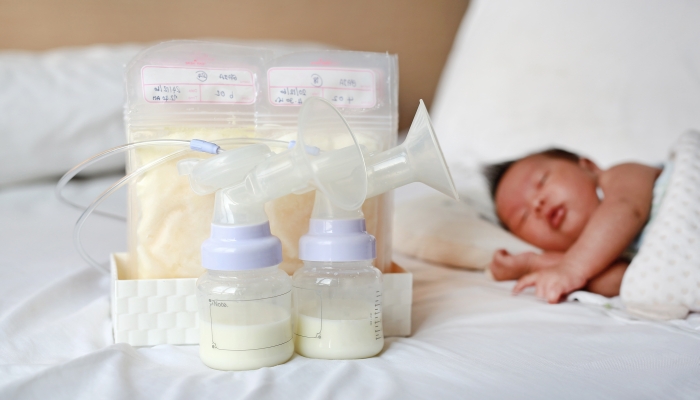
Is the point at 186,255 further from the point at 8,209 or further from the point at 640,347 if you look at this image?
the point at 8,209

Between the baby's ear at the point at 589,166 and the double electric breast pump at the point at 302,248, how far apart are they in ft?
2.11

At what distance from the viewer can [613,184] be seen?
0.99m

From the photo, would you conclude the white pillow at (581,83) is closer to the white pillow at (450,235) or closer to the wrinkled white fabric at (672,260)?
the white pillow at (450,235)

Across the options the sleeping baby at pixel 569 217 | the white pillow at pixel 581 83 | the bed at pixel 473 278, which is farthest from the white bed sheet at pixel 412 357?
the white pillow at pixel 581 83

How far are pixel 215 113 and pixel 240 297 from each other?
22 cm

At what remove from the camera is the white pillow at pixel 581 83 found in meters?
1.21

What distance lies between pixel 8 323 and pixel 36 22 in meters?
1.24

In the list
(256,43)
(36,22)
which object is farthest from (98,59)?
(256,43)

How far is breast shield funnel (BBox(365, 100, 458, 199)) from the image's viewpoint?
0.56 meters

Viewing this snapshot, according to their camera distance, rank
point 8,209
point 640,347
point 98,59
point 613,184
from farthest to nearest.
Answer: point 98,59, point 8,209, point 613,184, point 640,347

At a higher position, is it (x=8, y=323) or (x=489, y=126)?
(x=489, y=126)

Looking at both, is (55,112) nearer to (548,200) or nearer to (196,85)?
(196,85)

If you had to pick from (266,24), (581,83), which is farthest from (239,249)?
(266,24)

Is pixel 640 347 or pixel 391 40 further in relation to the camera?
pixel 391 40
